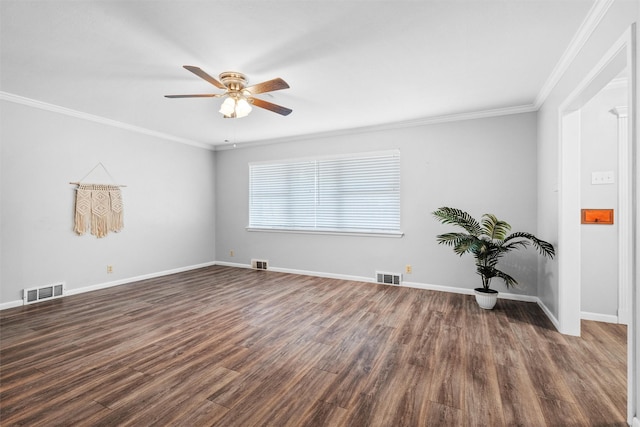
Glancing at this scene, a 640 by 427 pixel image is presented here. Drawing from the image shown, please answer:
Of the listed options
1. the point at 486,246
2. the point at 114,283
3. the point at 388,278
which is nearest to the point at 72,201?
the point at 114,283

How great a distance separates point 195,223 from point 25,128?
2834 millimetres

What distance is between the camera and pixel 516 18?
6.66ft

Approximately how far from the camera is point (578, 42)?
224cm

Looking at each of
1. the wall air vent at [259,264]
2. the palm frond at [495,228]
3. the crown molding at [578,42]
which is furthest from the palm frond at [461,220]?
the wall air vent at [259,264]

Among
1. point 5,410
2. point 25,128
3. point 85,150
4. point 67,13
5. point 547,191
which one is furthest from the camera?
point 85,150

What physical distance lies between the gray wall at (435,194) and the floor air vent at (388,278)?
0.08 m

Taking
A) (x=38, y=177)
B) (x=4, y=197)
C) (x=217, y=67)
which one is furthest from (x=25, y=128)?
(x=217, y=67)

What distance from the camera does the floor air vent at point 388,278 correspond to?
4484 millimetres

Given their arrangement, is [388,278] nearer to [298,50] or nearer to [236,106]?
[236,106]

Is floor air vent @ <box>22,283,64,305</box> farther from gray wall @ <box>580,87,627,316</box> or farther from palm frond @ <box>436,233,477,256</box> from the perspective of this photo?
gray wall @ <box>580,87,627,316</box>

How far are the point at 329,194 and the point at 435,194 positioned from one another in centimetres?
178

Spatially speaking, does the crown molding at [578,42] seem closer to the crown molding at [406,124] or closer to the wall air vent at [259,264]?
the crown molding at [406,124]

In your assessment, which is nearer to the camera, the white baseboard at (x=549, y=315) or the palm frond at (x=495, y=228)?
the white baseboard at (x=549, y=315)

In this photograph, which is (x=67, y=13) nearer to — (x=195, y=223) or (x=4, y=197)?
(x=4, y=197)
